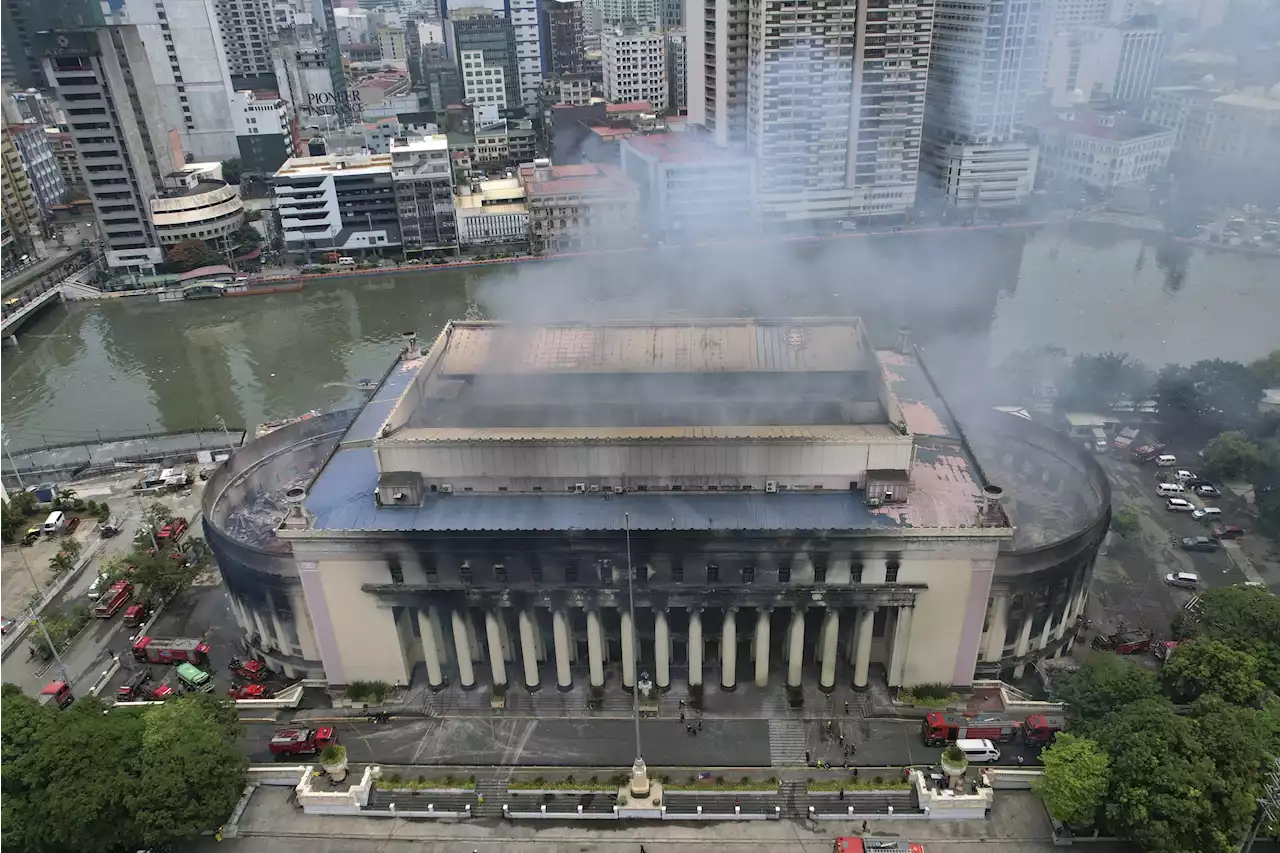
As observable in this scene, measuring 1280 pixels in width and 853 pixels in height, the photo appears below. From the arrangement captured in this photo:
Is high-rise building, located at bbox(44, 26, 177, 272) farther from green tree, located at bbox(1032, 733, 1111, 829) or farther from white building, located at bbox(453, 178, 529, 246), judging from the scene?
green tree, located at bbox(1032, 733, 1111, 829)

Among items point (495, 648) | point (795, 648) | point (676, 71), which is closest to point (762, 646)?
point (795, 648)

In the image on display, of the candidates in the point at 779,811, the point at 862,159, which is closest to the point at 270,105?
the point at 862,159

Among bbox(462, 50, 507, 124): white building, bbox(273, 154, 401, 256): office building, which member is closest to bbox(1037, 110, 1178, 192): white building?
bbox(462, 50, 507, 124): white building

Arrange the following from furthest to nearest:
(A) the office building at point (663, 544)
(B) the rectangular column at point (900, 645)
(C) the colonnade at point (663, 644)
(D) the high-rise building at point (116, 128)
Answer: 1. (D) the high-rise building at point (116, 128)
2. (C) the colonnade at point (663, 644)
3. (B) the rectangular column at point (900, 645)
4. (A) the office building at point (663, 544)

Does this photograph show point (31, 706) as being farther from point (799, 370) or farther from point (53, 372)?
point (53, 372)

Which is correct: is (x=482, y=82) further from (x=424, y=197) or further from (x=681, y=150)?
(x=681, y=150)

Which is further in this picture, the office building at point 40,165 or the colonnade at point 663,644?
the office building at point 40,165

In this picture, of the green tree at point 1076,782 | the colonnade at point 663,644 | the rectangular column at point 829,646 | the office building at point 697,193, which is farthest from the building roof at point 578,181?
the green tree at point 1076,782

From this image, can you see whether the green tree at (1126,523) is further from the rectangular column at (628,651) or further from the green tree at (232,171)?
the green tree at (232,171)
